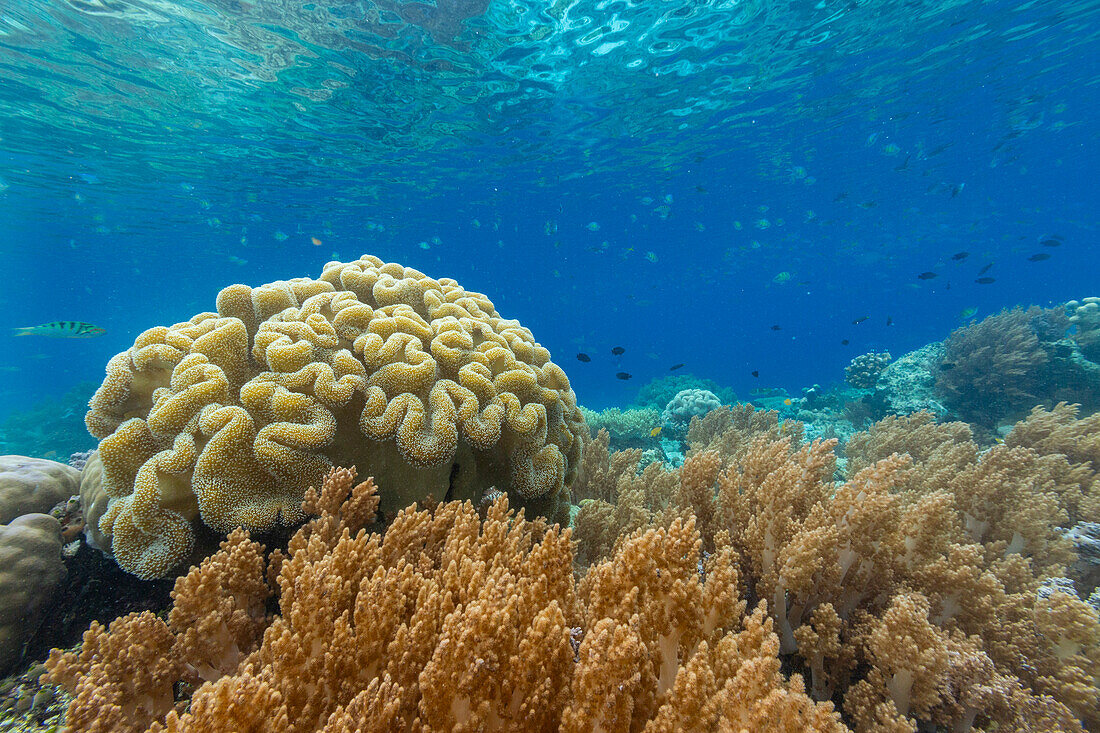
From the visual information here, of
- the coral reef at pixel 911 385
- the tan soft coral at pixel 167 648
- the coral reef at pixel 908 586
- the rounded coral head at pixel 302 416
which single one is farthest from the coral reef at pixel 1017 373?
the tan soft coral at pixel 167 648

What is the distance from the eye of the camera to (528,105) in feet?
64.5

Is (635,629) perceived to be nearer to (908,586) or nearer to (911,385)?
(908,586)

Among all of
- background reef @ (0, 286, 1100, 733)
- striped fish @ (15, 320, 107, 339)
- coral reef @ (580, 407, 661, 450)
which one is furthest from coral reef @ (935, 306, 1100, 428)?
striped fish @ (15, 320, 107, 339)

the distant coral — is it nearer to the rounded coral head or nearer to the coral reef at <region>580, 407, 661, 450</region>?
the coral reef at <region>580, 407, 661, 450</region>

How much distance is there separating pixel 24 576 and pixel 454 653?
2.96 metres

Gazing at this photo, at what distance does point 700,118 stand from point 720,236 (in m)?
30.8

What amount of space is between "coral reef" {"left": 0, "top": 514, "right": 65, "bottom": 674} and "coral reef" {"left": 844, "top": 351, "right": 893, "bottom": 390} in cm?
1695

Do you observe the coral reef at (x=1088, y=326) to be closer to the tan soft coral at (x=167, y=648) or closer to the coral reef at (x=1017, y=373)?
the coral reef at (x=1017, y=373)

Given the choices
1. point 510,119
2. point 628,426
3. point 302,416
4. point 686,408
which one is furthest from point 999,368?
point 510,119

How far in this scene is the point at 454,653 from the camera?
1.33 metres

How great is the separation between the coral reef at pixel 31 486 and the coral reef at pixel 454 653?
2.20 m

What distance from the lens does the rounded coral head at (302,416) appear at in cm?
265

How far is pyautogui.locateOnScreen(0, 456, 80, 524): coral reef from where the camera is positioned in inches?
120

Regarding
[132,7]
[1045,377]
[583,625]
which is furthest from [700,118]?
[583,625]
